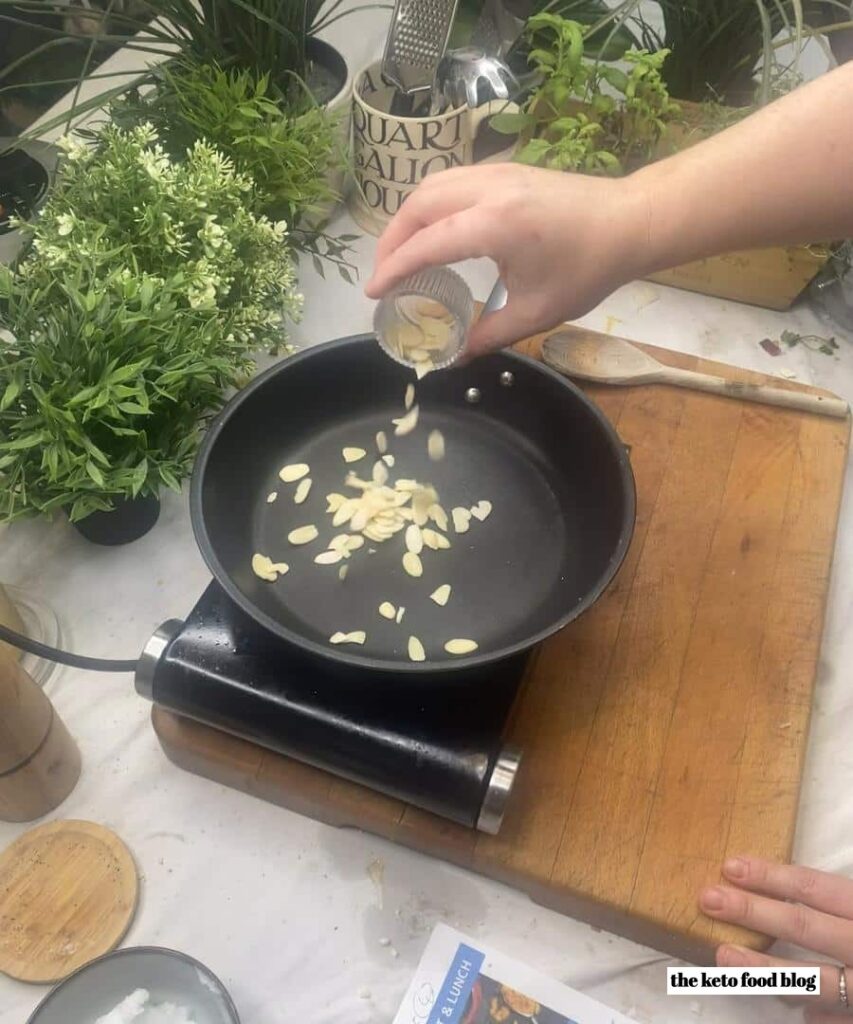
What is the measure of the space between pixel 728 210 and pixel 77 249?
51cm

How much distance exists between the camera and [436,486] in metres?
0.76

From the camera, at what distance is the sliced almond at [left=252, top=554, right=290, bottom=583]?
683 millimetres

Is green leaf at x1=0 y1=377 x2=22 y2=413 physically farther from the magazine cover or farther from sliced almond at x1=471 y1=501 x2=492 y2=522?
the magazine cover

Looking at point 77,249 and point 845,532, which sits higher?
point 77,249

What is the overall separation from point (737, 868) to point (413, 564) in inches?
12.9

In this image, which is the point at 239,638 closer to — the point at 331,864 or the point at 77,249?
the point at 331,864

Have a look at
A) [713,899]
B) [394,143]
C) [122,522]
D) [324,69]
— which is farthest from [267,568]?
[324,69]

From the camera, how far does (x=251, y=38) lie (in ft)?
2.81

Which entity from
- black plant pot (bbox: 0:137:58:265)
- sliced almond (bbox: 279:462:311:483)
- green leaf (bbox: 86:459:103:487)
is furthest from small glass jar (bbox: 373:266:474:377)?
black plant pot (bbox: 0:137:58:265)

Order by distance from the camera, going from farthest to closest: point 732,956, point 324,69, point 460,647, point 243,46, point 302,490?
point 324,69
point 243,46
point 302,490
point 460,647
point 732,956

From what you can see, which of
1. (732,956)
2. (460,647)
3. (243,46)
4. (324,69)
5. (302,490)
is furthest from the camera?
(324,69)

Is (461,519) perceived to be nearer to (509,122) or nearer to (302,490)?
(302,490)

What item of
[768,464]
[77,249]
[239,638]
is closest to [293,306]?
[77,249]

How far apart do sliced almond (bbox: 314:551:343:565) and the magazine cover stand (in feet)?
0.98
